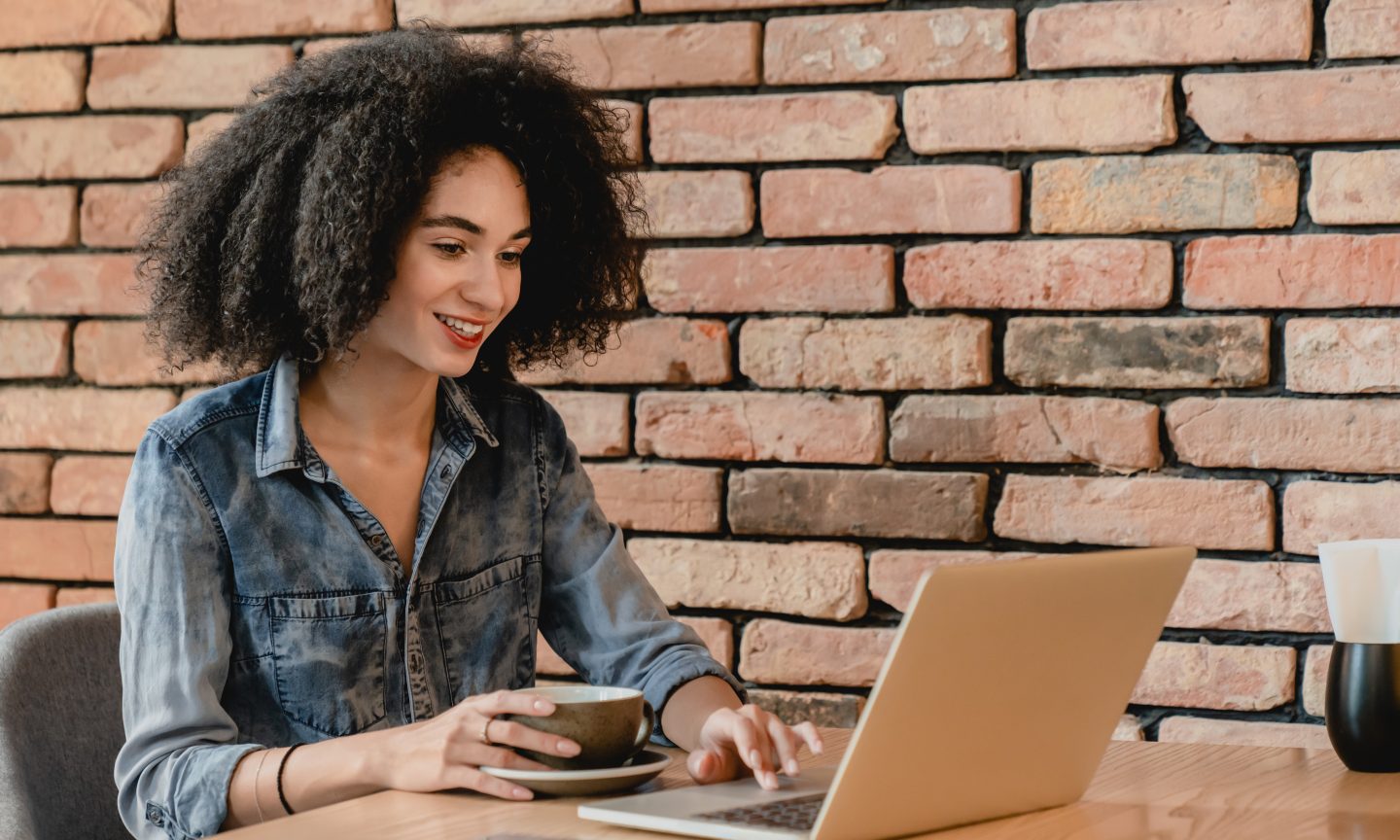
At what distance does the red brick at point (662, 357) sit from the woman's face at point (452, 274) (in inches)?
15.7

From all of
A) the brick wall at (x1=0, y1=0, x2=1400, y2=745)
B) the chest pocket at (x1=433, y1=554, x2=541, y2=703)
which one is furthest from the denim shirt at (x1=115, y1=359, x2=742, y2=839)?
the brick wall at (x1=0, y1=0, x2=1400, y2=745)

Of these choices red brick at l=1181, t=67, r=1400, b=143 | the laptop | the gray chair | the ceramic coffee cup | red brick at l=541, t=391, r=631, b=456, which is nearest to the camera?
the laptop

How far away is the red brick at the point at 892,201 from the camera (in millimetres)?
1839

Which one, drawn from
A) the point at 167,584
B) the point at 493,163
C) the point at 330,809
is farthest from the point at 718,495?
the point at 330,809

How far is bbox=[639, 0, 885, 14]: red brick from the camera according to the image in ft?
6.26

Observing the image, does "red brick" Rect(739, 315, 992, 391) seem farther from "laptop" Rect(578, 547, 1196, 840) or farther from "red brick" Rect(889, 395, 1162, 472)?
"laptop" Rect(578, 547, 1196, 840)

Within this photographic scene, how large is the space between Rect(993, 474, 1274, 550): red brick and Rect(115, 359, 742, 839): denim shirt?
489mm

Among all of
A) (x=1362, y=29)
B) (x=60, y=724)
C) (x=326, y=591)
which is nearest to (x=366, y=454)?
(x=326, y=591)

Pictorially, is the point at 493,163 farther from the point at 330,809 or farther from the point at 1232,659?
the point at 1232,659

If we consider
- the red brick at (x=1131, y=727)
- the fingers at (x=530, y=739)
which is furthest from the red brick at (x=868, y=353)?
the fingers at (x=530, y=739)

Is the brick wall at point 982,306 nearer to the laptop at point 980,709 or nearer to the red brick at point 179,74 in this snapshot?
the red brick at point 179,74

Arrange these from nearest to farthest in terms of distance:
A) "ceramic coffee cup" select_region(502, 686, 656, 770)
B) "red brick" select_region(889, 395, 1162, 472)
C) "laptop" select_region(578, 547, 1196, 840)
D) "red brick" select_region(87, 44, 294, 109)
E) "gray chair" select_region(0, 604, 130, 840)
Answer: "laptop" select_region(578, 547, 1196, 840) < "ceramic coffee cup" select_region(502, 686, 656, 770) < "gray chair" select_region(0, 604, 130, 840) < "red brick" select_region(889, 395, 1162, 472) < "red brick" select_region(87, 44, 294, 109)

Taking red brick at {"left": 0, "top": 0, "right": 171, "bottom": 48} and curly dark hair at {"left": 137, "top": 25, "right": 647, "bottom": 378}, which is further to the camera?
red brick at {"left": 0, "top": 0, "right": 171, "bottom": 48}

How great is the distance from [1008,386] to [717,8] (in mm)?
606
